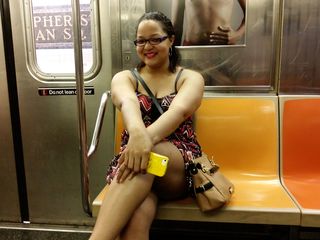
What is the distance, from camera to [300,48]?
2.26 metres

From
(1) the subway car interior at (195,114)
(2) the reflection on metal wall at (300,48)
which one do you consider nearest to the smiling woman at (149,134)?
(1) the subway car interior at (195,114)

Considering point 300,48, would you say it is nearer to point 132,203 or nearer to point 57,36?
point 132,203

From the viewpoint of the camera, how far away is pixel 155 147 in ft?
5.31

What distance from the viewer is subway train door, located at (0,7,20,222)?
2670mm

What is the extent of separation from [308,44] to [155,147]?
135 cm

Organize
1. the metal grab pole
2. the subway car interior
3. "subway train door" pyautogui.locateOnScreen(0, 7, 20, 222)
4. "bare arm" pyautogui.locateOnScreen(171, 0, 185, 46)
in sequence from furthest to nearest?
"subway train door" pyautogui.locateOnScreen(0, 7, 20, 222) < "bare arm" pyautogui.locateOnScreen(171, 0, 185, 46) < the subway car interior < the metal grab pole

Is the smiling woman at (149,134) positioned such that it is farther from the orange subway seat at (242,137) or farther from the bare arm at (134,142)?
the orange subway seat at (242,137)

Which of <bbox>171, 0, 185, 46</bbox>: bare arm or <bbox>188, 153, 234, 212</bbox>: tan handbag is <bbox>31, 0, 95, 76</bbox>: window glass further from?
<bbox>188, 153, 234, 212</bbox>: tan handbag

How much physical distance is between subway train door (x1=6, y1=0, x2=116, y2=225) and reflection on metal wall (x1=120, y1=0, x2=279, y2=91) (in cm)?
18

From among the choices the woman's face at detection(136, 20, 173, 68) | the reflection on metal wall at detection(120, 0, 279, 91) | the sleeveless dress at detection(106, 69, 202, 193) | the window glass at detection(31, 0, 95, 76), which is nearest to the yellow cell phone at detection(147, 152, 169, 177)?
the sleeveless dress at detection(106, 69, 202, 193)

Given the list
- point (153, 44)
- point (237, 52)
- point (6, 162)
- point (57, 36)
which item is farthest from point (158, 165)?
point (6, 162)

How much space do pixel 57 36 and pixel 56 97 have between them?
1.53 feet

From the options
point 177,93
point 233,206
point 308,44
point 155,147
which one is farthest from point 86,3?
point 233,206

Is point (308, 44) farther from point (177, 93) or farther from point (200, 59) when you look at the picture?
point (177, 93)
